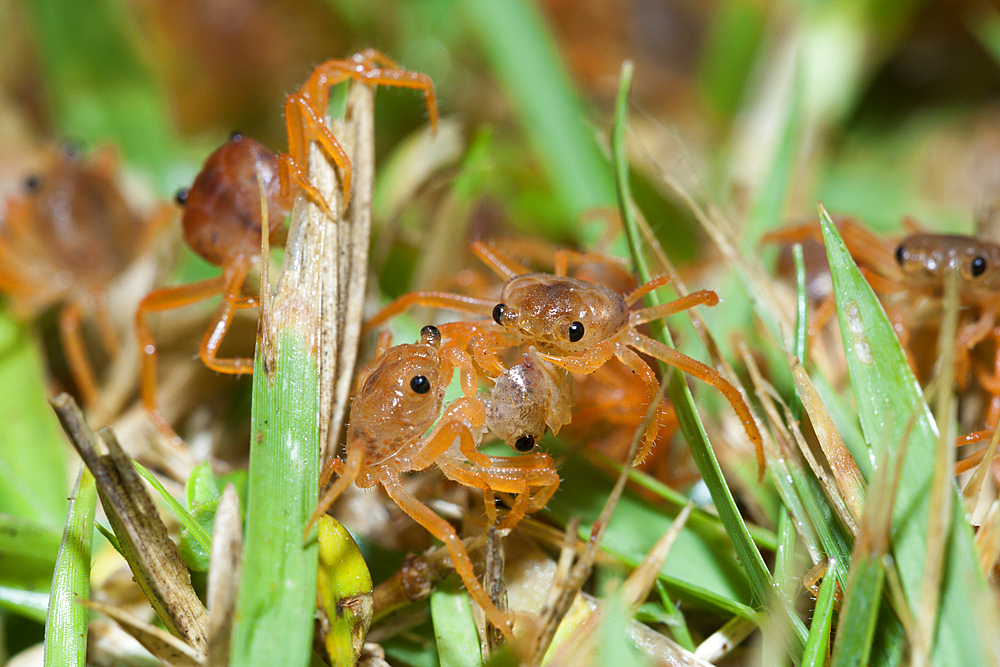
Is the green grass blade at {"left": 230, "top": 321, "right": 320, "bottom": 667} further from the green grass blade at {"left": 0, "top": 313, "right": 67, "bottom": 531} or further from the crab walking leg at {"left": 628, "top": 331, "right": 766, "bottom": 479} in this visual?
the green grass blade at {"left": 0, "top": 313, "right": 67, "bottom": 531}

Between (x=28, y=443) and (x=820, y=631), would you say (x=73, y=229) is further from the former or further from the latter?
(x=820, y=631)

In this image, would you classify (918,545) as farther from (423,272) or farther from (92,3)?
(92,3)

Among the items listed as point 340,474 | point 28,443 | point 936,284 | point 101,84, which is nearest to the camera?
point 340,474

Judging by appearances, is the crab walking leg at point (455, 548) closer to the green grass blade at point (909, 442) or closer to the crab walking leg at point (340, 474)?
the crab walking leg at point (340, 474)

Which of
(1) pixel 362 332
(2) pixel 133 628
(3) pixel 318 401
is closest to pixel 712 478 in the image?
(3) pixel 318 401

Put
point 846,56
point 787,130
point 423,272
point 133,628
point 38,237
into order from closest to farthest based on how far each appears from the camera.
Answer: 1. point 133,628
2. point 423,272
3. point 787,130
4. point 38,237
5. point 846,56

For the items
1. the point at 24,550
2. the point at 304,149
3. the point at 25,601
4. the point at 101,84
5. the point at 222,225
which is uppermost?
the point at 101,84

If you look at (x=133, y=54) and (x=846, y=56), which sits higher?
(x=846, y=56)

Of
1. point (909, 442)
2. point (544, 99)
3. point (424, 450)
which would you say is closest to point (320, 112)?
point (424, 450)
